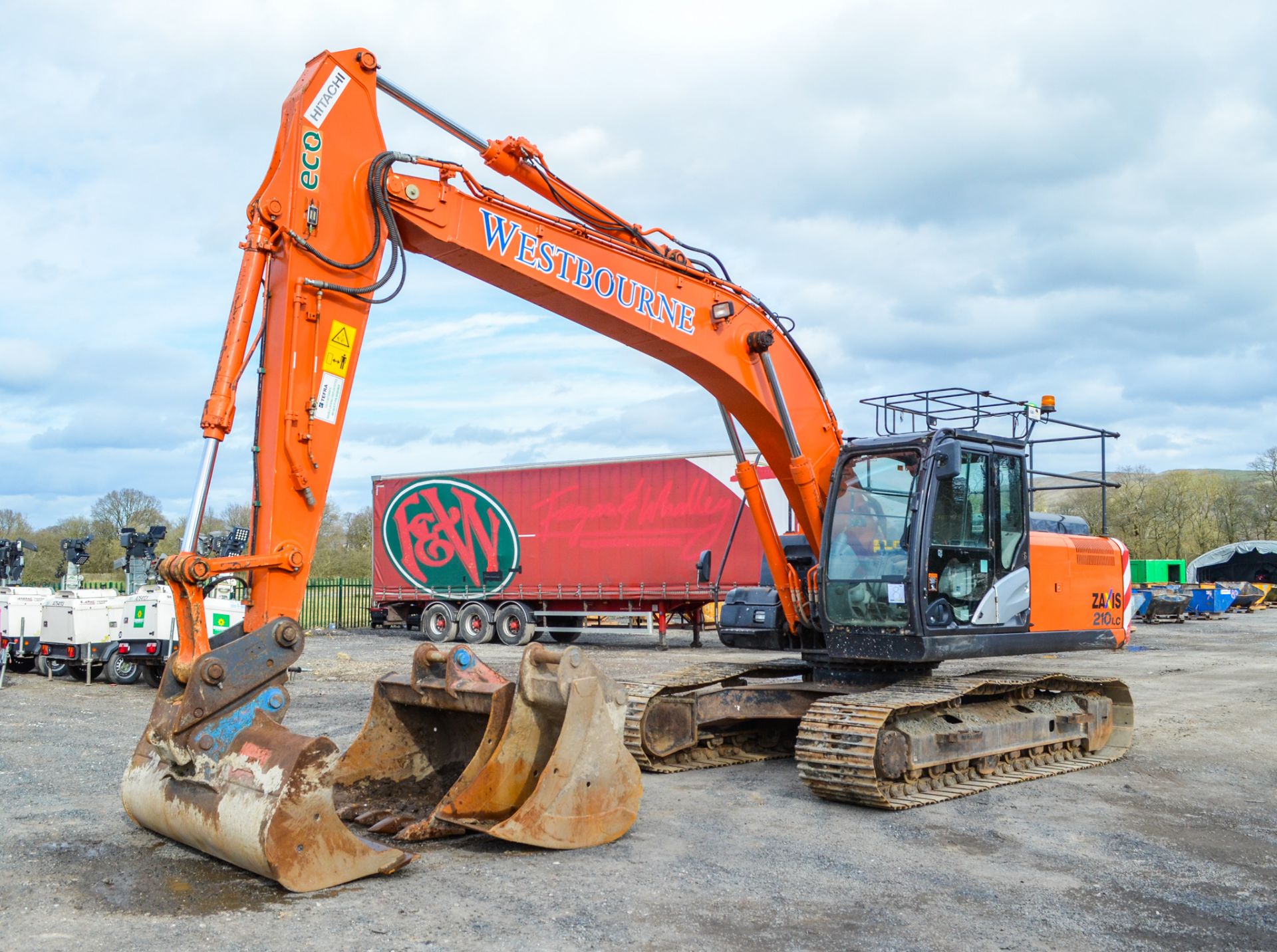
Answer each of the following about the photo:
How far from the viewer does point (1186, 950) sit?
4.41 metres

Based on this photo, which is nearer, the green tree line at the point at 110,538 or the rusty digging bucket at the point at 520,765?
the rusty digging bucket at the point at 520,765

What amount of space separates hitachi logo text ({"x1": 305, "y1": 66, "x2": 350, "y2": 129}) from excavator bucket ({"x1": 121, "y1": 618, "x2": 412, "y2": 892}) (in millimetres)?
2682

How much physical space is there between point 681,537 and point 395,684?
1387 cm

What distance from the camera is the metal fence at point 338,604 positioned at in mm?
29047

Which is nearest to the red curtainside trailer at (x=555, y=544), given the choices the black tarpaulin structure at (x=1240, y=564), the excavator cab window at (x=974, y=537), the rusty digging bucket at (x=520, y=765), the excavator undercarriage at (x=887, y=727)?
the excavator undercarriage at (x=887, y=727)

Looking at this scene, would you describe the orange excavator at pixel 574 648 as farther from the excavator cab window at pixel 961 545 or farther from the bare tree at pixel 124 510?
the bare tree at pixel 124 510

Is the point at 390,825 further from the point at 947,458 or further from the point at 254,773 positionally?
the point at 947,458

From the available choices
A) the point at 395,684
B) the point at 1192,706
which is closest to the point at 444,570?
the point at 1192,706

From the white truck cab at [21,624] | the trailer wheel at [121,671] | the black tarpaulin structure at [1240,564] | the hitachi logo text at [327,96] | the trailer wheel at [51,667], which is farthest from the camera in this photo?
the black tarpaulin structure at [1240,564]

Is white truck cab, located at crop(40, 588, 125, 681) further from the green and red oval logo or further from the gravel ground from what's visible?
the green and red oval logo

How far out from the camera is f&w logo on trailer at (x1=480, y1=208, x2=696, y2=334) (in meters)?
6.48

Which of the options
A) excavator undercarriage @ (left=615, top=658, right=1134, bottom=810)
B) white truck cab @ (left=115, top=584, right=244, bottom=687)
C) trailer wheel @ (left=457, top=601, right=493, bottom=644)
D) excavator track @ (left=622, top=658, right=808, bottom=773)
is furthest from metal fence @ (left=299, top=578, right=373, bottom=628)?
excavator track @ (left=622, top=658, right=808, bottom=773)

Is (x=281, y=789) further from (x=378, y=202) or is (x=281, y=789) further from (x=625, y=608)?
(x=625, y=608)

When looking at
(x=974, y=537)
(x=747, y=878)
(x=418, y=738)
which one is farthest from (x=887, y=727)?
(x=418, y=738)
